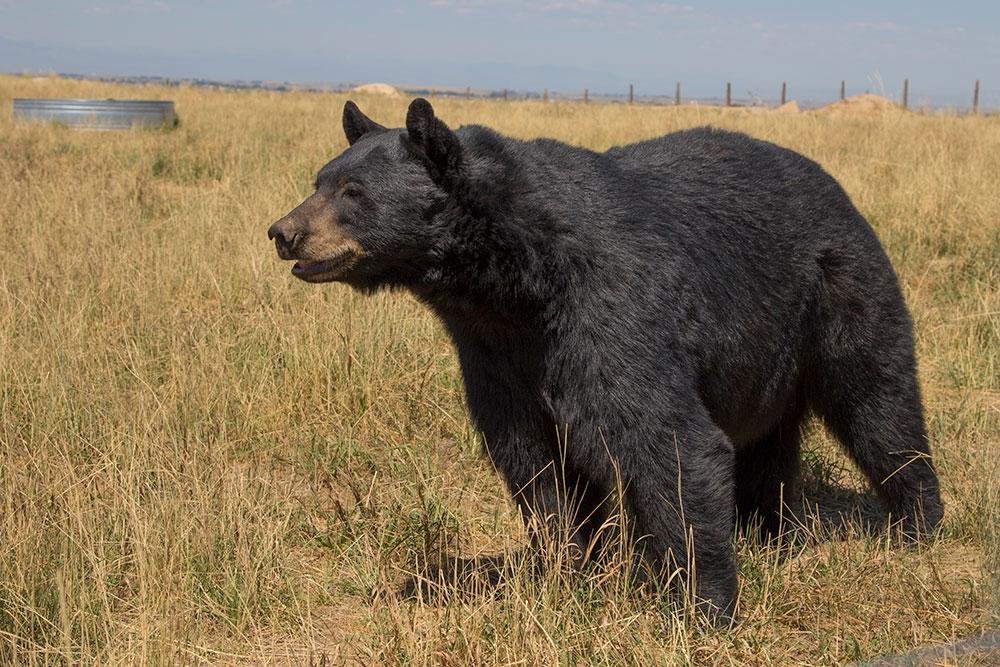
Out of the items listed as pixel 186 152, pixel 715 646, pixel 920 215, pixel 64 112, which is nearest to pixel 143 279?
pixel 715 646

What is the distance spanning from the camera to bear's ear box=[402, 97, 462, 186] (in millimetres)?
3273

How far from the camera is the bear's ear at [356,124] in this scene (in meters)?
3.72

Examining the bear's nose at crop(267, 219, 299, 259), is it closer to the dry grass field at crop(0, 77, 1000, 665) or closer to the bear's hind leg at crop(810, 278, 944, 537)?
the dry grass field at crop(0, 77, 1000, 665)

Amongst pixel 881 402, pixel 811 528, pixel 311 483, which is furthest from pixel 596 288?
pixel 311 483

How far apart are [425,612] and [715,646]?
2.81 ft

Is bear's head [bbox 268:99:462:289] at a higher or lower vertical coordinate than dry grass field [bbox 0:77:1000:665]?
higher

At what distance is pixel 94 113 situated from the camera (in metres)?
14.9

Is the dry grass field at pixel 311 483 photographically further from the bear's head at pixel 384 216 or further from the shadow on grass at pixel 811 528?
the bear's head at pixel 384 216

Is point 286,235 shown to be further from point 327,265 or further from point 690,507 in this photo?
point 690,507

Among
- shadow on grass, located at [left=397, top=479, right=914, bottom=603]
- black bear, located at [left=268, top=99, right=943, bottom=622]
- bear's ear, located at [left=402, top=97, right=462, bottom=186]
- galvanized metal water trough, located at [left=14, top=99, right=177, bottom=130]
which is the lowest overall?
shadow on grass, located at [left=397, top=479, right=914, bottom=603]

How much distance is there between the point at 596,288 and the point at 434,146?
0.68 meters

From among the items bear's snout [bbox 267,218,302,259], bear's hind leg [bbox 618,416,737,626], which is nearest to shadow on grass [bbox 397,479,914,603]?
bear's hind leg [bbox 618,416,737,626]

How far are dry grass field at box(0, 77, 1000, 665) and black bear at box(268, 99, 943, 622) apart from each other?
0.33 metres

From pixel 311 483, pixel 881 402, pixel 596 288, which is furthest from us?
pixel 311 483
